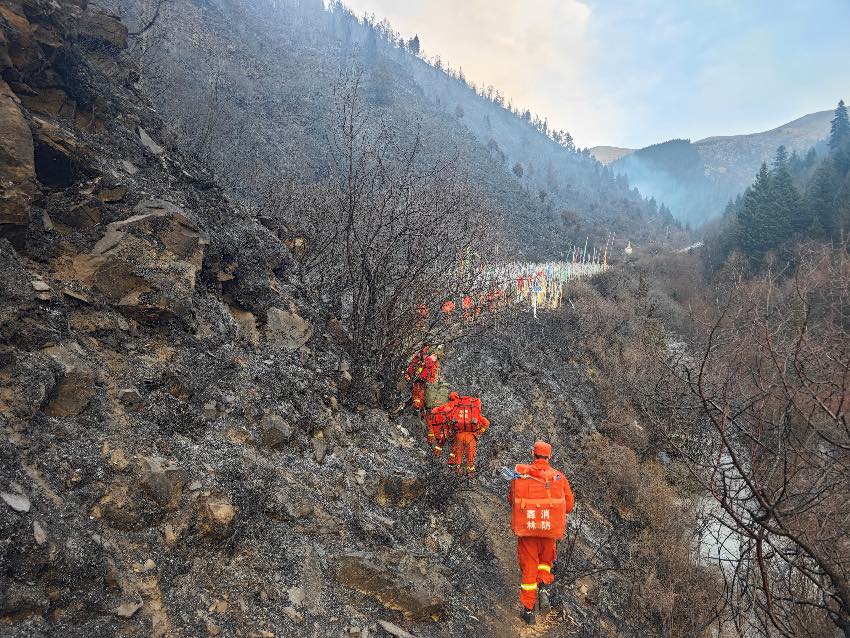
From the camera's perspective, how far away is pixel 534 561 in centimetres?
462

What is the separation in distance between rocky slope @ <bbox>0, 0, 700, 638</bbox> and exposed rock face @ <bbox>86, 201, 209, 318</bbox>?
0.02 meters

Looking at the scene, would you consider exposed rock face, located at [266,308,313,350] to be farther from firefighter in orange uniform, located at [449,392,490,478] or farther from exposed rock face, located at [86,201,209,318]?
firefighter in orange uniform, located at [449,392,490,478]

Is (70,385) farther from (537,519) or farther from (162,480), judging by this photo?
(537,519)

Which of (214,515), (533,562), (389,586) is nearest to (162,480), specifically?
(214,515)

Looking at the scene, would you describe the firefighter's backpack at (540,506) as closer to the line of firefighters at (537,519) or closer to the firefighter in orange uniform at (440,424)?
the line of firefighters at (537,519)

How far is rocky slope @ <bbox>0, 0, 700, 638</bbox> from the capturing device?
274cm

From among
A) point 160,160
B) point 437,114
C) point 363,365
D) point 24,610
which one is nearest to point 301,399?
point 363,365

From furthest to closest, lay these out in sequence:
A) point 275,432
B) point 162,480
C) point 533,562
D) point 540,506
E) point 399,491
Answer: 1. point 399,491
2. point 533,562
3. point 540,506
4. point 275,432
5. point 162,480

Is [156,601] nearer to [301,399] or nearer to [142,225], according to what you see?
[301,399]

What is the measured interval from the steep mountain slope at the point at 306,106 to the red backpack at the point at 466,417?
413 inches

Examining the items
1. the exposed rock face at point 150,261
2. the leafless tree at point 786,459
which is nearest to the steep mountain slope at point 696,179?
the leafless tree at point 786,459

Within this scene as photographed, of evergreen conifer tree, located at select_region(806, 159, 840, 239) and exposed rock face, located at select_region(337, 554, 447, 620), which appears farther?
evergreen conifer tree, located at select_region(806, 159, 840, 239)

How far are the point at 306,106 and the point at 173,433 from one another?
49.1 m

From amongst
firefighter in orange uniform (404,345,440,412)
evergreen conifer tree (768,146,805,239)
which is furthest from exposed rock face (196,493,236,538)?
evergreen conifer tree (768,146,805,239)
